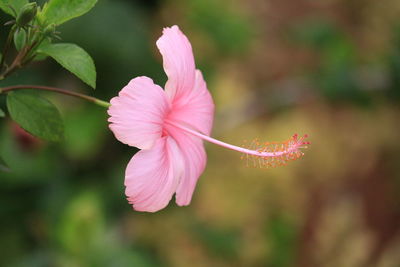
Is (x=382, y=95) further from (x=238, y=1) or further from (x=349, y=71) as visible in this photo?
(x=238, y=1)

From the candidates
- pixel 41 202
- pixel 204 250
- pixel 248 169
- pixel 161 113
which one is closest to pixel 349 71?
pixel 248 169

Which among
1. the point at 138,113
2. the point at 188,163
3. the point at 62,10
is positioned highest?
the point at 62,10

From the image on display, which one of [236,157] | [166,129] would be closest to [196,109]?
[166,129]

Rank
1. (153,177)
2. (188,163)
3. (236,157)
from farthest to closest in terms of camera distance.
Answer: (236,157) → (188,163) → (153,177)

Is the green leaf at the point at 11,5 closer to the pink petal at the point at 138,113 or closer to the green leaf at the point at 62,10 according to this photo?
the green leaf at the point at 62,10

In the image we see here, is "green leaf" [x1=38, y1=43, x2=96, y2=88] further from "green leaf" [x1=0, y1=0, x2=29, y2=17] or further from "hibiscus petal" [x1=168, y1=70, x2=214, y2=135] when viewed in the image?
"hibiscus petal" [x1=168, y1=70, x2=214, y2=135]

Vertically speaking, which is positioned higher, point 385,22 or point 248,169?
point 385,22

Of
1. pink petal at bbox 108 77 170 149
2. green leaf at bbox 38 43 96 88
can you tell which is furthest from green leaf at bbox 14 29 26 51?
pink petal at bbox 108 77 170 149

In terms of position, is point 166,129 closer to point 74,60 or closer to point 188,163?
point 188,163

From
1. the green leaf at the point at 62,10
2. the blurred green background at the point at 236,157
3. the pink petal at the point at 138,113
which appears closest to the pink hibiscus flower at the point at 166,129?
the pink petal at the point at 138,113
